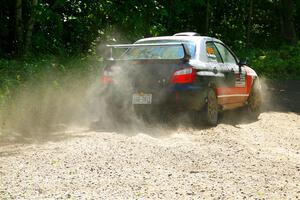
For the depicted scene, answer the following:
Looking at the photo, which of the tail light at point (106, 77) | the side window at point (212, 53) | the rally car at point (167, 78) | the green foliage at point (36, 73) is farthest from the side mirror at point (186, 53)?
the green foliage at point (36, 73)

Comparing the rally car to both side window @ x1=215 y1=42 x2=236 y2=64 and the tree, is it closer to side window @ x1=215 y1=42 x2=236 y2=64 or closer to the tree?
side window @ x1=215 y1=42 x2=236 y2=64

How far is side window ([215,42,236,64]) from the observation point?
449 inches

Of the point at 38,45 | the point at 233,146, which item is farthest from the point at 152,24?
the point at 233,146

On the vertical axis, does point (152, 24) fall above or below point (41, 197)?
above

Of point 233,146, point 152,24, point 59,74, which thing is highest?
point 152,24

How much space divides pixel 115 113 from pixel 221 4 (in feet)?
65.2

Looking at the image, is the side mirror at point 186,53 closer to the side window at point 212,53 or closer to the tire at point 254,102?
the side window at point 212,53

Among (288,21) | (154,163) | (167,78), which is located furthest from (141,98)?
(288,21)

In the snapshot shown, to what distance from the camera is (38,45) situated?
51.4 ft

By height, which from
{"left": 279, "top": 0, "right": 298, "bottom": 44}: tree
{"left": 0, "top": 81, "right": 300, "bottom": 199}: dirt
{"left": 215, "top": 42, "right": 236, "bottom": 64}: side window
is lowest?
{"left": 0, "top": 81, "right": 300, "bottom": 199}: dirt

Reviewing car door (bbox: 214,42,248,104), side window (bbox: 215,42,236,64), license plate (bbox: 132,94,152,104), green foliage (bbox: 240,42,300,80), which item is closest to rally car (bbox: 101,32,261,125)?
license plate (bbox: 132,94,152,104)

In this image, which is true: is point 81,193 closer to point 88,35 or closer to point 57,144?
point 57,144

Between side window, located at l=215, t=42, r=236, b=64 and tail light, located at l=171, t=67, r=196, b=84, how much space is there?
177 cm

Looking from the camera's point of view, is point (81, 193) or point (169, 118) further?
point (169, 118)
